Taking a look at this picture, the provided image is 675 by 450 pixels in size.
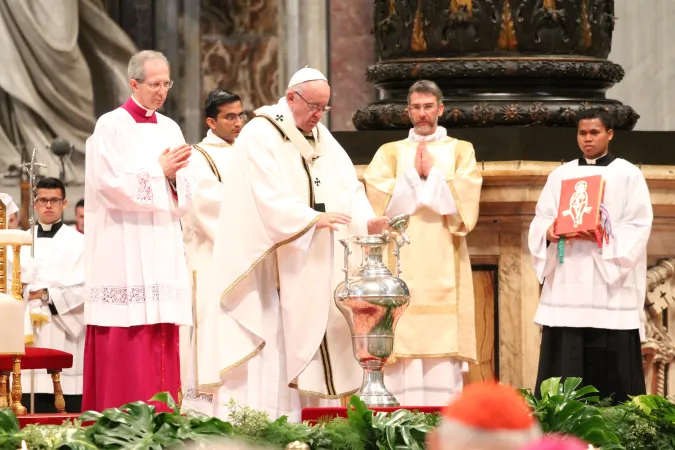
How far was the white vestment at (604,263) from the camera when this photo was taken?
8453 millimetres

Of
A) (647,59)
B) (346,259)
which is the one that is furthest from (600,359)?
(647,59)

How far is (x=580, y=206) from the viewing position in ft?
27.5

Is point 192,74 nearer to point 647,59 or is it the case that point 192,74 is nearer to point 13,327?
point 647,59

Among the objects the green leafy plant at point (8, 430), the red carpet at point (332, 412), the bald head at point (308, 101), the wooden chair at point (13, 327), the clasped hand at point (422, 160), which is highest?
the bald head at point (308, 101)

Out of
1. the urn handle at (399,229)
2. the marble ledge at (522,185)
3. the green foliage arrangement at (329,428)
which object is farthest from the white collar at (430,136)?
the green foliage arrangement at (329,428)

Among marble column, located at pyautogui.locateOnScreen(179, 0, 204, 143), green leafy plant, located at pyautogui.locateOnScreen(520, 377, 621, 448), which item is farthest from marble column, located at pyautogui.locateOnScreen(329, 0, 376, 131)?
green leafy plant, located at pyautogui.locateOnScreen(520, 377, 621, 448)

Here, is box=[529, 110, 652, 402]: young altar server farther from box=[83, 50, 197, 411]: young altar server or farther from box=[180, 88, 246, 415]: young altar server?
box=[83, 50, 197, 411]: young altar server

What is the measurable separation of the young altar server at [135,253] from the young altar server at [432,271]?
1.47 metres

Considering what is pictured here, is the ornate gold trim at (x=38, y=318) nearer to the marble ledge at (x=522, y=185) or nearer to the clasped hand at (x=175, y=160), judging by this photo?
the marble ledge at (x=522, y=185)

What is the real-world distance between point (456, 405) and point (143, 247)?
519 cm

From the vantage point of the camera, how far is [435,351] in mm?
8805

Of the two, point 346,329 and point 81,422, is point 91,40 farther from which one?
point 81,422

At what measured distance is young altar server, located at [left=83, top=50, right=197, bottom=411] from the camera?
7551 millimetres

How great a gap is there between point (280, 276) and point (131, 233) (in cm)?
96
